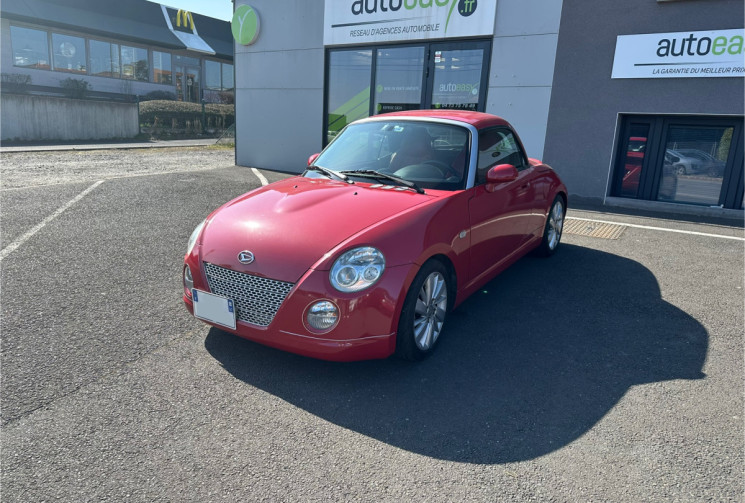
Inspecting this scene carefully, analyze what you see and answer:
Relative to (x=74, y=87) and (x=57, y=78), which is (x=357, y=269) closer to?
(x=74, y=87)

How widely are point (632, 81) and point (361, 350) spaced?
875cm

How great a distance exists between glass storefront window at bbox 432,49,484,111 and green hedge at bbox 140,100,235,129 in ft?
58.3

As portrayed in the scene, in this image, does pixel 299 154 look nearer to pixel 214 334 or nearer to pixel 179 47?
pixel 214 334

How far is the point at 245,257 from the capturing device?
3.15 meters

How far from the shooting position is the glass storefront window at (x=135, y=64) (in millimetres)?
28828

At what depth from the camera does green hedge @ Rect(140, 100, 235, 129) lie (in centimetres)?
2436

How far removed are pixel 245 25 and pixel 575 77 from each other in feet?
29.8

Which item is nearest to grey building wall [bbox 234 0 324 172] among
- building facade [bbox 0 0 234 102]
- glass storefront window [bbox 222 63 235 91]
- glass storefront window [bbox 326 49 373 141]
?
glass storefront window [bbox 326 49 373 141]

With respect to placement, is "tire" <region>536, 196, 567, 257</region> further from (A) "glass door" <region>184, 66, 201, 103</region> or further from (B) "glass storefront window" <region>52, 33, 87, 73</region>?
(A) "glass door" <region>184, 66, 201, 103</region>

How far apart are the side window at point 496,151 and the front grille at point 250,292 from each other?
1.94 m

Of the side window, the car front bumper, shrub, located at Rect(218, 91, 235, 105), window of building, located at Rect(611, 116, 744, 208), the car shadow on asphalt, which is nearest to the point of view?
the car shadow on asphalt

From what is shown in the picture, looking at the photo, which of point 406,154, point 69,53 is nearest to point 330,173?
point 406,154

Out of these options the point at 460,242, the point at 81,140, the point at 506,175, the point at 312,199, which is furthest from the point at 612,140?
the point at 81,140

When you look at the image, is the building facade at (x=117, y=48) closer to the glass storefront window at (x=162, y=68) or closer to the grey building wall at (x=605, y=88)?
the glass storefront window at (x=162, y=68)
